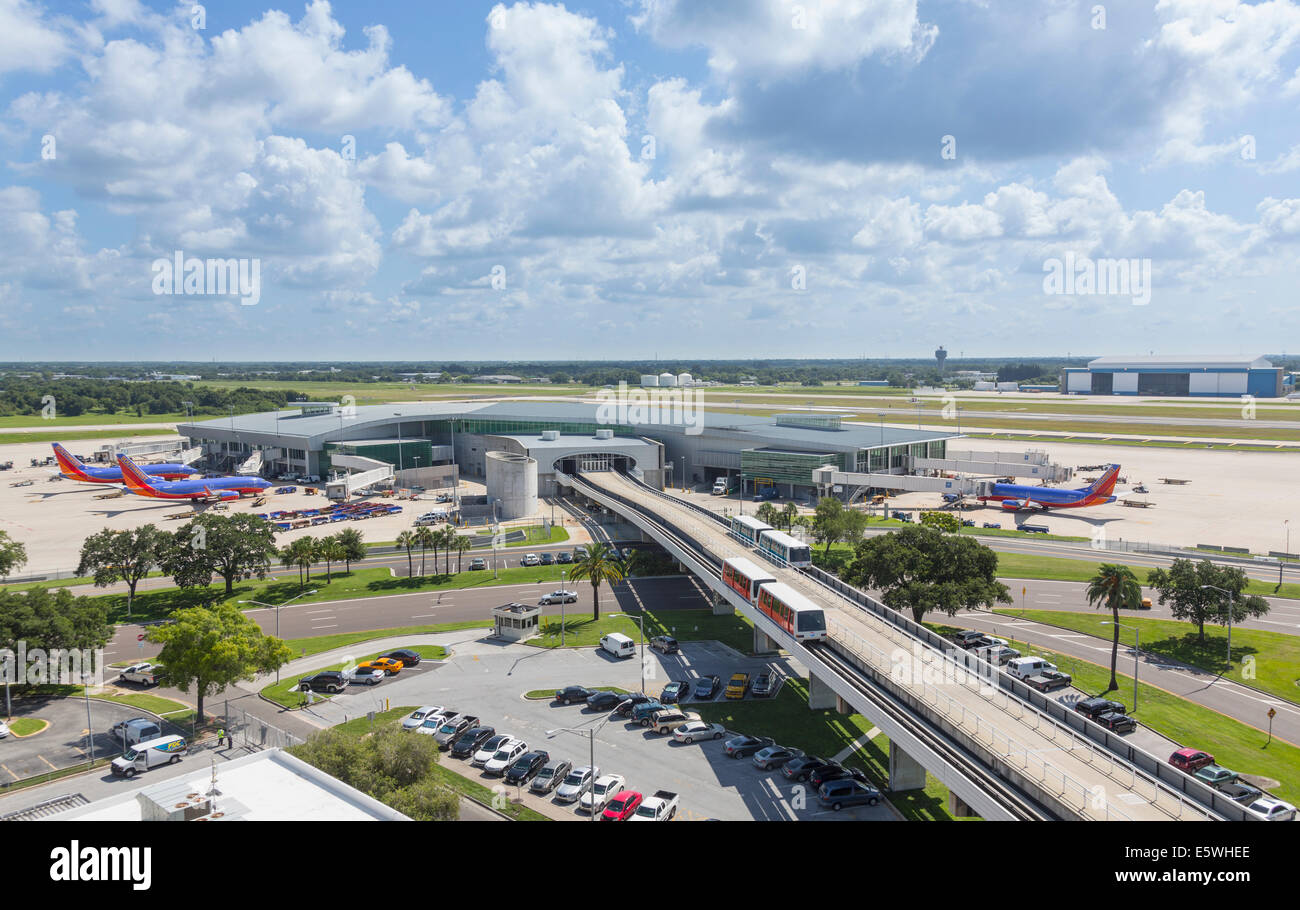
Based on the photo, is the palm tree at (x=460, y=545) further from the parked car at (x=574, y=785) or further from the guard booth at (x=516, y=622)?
the parked car at (x=574, y=785)

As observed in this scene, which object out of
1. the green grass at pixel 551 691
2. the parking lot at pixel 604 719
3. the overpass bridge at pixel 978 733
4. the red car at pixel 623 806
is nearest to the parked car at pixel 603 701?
the parking lot at pixel 604 719

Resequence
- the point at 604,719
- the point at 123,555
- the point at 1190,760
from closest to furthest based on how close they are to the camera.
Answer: the point at 1190,760 < the point at 604,719 < the point at 123,555

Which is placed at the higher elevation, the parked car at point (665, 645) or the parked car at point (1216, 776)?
the parked car at point (1216, 776)

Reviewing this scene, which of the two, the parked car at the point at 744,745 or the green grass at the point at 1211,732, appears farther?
the parked car at the point at 744,745

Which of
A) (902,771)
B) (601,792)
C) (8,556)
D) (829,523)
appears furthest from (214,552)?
(902,771)

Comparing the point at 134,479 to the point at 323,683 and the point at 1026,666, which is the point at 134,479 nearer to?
the point at 323,683
